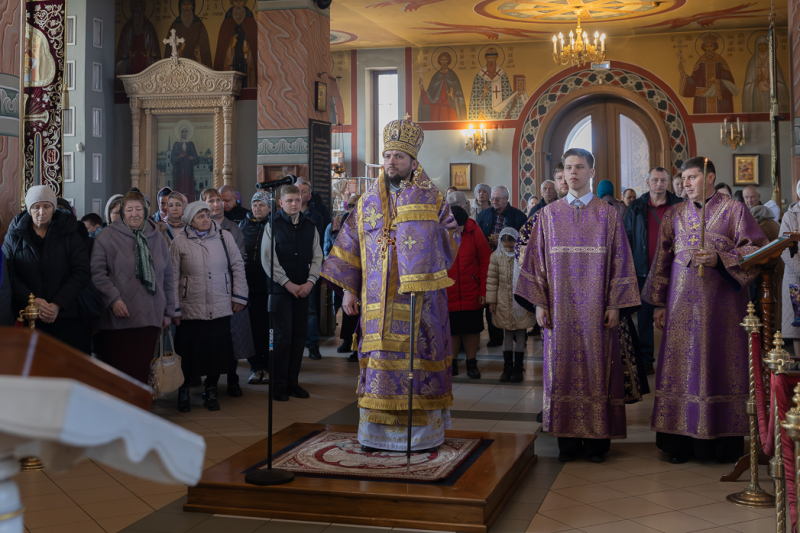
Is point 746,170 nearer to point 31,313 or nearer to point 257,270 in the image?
point 257,270

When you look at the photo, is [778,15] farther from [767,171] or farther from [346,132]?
[346,132]

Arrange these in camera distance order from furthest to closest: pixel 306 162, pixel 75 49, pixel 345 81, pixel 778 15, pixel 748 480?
pixel 345 81 < pixel 778 15 < pixel 75 49 < pixel 306 162 < pixel 748 480

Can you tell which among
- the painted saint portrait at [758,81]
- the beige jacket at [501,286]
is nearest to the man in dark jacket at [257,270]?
the beige jacket at [501,286]

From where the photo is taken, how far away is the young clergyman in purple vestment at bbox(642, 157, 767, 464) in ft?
14.5

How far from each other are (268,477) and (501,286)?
377 centimetres

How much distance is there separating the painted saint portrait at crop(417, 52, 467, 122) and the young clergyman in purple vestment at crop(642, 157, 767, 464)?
10613 millimetres

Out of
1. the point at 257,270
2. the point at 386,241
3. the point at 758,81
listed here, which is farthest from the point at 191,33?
the point at 758,81

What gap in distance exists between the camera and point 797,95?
742 cm

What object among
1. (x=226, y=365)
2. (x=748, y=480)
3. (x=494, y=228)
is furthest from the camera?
(x=494, y=228)

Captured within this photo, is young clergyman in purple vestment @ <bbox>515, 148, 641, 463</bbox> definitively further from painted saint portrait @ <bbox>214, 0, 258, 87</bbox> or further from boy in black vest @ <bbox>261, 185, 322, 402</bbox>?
painted saint portrait @ <bbox>214, 0, 258, 87</bbox>

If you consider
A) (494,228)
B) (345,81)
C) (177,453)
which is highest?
(345,81)

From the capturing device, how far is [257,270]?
6.83 meters

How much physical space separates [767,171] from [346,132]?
7.61m

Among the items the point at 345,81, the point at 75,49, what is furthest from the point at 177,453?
the point at 345,81
